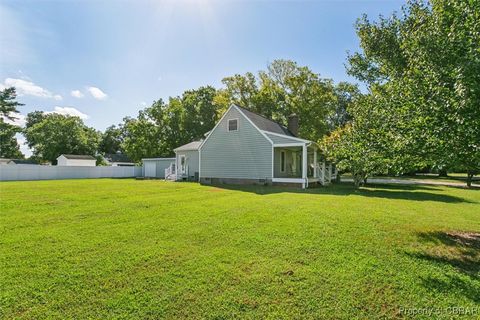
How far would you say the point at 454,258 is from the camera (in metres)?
4.50

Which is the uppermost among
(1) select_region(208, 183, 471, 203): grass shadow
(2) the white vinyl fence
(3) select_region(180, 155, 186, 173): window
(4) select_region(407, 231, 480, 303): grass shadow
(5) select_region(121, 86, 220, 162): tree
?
(5) select_region(121, 86, 220, 162): tree

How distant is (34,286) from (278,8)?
12513mm

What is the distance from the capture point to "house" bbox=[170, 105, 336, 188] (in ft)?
54.3

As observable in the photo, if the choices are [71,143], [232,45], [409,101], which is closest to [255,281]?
[409,101]

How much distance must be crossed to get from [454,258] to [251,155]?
13.7 m

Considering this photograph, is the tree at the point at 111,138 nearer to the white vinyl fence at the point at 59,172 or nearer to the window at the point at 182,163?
the white vinyl fence at the point at 59,172

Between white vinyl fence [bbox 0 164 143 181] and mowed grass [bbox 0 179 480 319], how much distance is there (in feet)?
68.8

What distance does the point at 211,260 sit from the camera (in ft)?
13.4

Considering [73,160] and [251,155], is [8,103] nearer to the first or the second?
A: [73,160]

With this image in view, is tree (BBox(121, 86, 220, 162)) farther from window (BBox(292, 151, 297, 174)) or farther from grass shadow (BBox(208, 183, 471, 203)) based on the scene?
grass shadow (BBox(208, 183, 471, 203))

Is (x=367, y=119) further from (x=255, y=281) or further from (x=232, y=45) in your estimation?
(x=232, y=45)

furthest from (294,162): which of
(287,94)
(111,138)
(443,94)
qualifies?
(111,138)

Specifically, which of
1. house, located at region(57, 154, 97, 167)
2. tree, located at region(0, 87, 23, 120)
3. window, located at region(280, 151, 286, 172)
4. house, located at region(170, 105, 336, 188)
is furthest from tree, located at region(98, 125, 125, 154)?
window, located at region(280, 151, 286, 172)

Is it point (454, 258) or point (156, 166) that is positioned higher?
point (156, 166)
